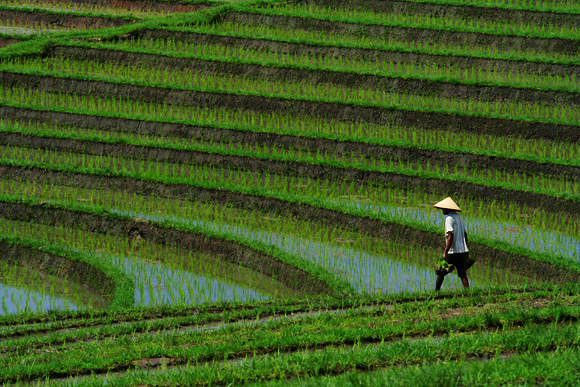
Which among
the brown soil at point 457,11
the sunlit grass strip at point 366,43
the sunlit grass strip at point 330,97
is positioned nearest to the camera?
the sunlit grass strip at point 330,97

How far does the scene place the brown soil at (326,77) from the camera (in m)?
13.1

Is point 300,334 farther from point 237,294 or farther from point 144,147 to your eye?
point 144,147

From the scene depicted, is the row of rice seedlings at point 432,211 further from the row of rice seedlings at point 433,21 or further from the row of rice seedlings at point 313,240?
the row of rice seedlings at point 433,21

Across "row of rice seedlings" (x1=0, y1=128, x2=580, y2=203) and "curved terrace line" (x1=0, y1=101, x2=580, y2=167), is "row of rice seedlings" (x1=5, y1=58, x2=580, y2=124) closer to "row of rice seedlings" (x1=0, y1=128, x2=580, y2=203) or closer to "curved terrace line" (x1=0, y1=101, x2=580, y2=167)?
"curved terrace line" (x1=0, y1=101, x2=580, y2=167)

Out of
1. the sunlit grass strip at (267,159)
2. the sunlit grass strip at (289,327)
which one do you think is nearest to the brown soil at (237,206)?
the sunlit grass strip at (267,159)

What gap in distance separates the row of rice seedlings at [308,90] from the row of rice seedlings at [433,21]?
2.29 meters

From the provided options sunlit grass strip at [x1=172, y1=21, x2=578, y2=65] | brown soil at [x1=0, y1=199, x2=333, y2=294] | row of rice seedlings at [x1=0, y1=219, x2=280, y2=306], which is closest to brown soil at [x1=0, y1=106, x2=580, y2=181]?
brown soil at [x1=0, y1=199, x2=333, y2=294]

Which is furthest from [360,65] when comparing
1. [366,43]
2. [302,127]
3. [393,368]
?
[393,368]

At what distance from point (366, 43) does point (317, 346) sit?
10.5 meters

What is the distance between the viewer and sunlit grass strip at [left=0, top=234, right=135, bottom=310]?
7789mm

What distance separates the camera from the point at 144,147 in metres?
12.3

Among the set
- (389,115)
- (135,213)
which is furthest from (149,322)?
(389,115)

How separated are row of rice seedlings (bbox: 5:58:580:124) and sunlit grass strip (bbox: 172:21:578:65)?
4.03 ft

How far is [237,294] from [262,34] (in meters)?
8.52
